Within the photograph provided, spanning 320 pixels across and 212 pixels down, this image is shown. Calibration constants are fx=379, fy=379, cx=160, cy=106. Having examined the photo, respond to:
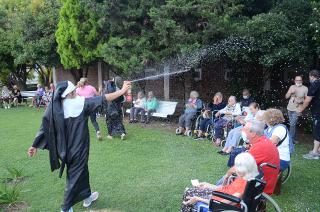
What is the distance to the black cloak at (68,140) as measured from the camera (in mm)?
4973

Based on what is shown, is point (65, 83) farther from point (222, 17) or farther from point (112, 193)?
point (222, 17)

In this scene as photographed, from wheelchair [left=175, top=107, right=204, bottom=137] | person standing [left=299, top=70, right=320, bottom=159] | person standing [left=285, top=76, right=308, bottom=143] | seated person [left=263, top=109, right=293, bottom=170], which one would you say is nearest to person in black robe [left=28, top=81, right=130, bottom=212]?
seated person [left=263, top=109, right=293, bottom=170]

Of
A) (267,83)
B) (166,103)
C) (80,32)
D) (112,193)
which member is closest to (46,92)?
(80,32)

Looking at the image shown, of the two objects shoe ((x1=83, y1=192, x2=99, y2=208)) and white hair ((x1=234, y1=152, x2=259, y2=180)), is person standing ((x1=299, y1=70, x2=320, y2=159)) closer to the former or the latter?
white hair ((x1=234, y1=152, x2=259, y2=180))

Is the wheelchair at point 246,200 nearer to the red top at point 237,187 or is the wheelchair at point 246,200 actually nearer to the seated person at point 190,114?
the red top at point 237,187

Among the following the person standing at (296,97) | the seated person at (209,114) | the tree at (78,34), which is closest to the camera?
the person standing at (296,97)

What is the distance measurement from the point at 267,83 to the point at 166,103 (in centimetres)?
471

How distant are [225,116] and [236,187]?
221 inches

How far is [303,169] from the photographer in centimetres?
704

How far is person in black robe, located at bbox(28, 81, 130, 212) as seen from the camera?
4977 millimetres

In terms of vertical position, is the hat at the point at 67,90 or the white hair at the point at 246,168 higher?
the hat at the point at 67,90

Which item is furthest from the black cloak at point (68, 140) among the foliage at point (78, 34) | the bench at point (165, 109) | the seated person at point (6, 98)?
the seated person at point (6, 98)

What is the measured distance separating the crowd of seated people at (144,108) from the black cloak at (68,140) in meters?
7.43

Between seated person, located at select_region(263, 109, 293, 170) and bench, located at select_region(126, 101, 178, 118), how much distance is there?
21.4 ft
